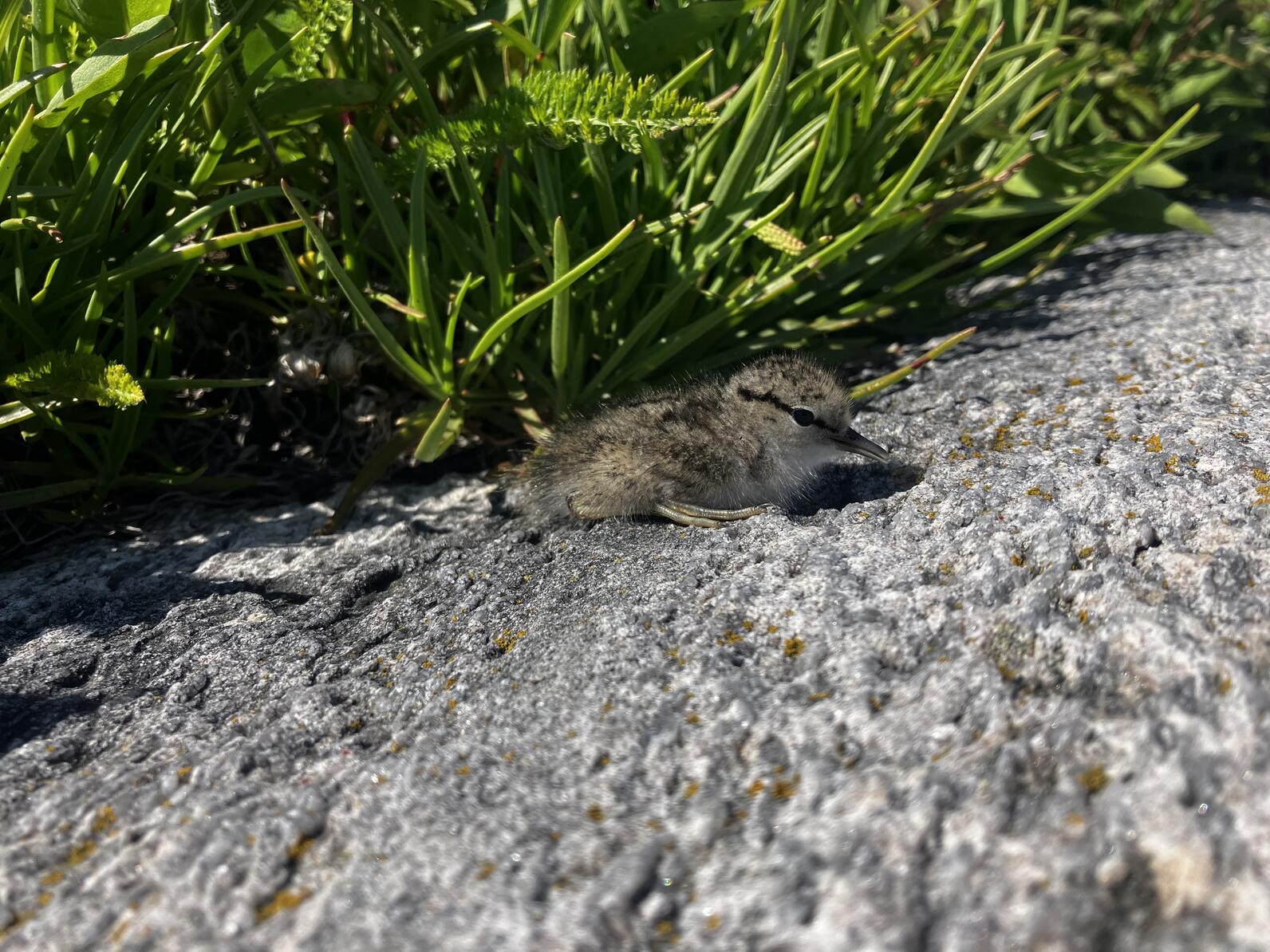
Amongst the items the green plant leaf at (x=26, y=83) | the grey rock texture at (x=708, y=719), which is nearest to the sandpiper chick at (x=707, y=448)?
the grey rock texture at (x=708, y=719)

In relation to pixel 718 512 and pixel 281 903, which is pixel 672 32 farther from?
pixel 281 903

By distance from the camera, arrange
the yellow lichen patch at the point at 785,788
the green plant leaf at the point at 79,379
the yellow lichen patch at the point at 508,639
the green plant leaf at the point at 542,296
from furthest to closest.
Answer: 1. the green plant leaf at the point at 542,296
2. the green plant leaf at the point at 79,379
3. the yellow lichen patch at the point at 508,639
4. the yellow lichen patch at the point at 785,788

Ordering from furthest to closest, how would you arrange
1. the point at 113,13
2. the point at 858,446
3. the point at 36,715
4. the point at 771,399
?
the point at 771,399, the point at 858,446, the point at 113,13, the point at 36,715

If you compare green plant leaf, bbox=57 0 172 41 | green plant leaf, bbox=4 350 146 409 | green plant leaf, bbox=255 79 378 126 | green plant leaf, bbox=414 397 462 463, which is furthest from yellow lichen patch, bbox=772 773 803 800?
green plant leaf, bbox=57 0 172 41

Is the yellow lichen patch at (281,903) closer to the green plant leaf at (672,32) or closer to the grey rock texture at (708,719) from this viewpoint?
the grey rock texture at (708,719)

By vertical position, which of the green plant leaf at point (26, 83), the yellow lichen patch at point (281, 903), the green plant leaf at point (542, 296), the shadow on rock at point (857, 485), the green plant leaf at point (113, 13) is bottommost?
the shadow on rock at point (857, 485)

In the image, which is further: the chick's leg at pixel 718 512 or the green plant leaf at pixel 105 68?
the chick's leg at pixel 718 512

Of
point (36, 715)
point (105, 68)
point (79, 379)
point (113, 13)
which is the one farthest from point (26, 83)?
point (36, 715)

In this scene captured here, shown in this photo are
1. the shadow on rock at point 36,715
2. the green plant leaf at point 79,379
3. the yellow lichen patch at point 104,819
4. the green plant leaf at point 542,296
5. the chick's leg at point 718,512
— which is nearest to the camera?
the yellow lichen patch at point 104,819
